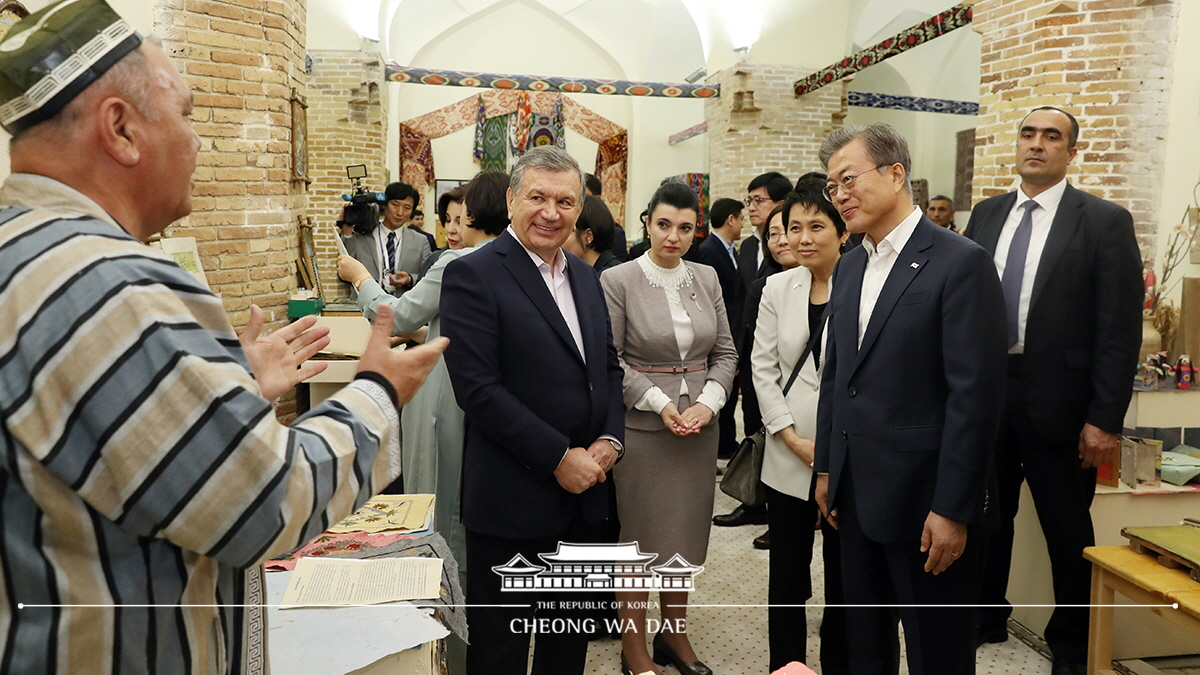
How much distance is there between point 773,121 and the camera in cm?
939

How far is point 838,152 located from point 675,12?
12.3m

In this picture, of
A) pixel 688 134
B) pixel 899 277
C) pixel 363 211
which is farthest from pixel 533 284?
pixel 688 134

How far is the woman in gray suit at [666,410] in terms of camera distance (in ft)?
9.45

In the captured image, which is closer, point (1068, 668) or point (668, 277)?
point (1068, 668)

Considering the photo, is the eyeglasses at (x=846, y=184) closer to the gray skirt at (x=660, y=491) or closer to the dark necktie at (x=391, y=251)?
the gray skirt at (x=660, y=491)

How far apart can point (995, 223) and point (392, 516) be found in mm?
2624

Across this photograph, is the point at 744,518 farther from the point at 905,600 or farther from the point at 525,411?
the point at 525,411

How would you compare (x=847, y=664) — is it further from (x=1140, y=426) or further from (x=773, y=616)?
(x=1140, y=426)

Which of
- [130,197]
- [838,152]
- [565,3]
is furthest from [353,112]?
[130,197]

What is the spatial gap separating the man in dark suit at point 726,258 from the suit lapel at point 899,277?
3.33 metres

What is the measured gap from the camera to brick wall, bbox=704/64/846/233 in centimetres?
934

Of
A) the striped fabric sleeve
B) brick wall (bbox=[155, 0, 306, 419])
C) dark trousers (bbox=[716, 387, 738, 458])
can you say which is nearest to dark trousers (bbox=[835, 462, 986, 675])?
the striped fabric sleeve

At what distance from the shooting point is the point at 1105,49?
4465mm

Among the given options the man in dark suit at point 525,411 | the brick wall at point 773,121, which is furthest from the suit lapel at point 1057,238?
the brick wall at point 773,121
